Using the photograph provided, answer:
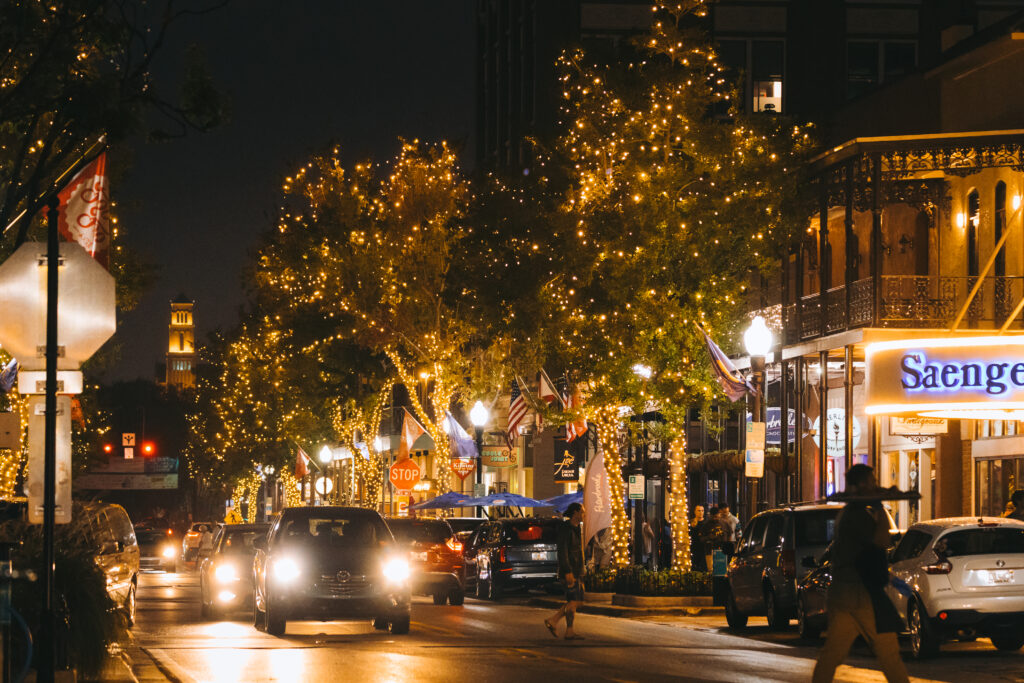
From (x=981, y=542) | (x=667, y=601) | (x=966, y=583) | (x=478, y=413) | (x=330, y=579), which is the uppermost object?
(x=478, y=413)

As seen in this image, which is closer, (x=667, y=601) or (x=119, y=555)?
(x=119, y=555)

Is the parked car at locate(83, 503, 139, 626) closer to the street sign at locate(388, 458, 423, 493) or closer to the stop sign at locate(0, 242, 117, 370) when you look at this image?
the stop sign at locate(0, 242, 117, 370)

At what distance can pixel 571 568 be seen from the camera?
23203 mm

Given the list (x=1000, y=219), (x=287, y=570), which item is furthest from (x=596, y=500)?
(x=287, y=570)

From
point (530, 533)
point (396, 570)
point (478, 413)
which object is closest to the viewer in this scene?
point (396, 570)

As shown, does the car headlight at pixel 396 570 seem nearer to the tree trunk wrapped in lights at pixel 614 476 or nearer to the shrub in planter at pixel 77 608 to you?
the shrub in planter at pixel 77 608

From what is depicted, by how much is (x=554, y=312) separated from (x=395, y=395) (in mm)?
52042

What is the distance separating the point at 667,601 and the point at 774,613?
564cm

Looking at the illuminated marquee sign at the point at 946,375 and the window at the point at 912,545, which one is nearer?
the window at the point at 912,545

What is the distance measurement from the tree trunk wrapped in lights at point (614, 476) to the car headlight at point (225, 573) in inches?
345

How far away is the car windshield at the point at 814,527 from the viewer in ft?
79.4

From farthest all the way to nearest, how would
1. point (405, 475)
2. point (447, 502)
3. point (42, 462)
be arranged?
1. point (405, 475)
2. point (447, 502)
3. point (42, 462)

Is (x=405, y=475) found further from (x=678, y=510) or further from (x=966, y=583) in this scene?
(x=966, y=583)

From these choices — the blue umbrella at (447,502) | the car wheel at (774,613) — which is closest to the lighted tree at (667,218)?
the car wheel at (774,613)
